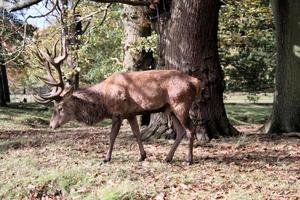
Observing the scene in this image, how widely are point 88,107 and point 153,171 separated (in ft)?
5.72

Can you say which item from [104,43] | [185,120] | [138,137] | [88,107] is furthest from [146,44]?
[104,43]

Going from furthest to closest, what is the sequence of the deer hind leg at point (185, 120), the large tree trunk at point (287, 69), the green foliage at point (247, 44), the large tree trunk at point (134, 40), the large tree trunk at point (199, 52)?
the green foliage at point (247, 44) → the large tree trunk at point (134, 40) → the large tree trunk at point (287, 69) → the large tree trunk at point (199, 52) → the deer hind leg at point (185, 120)

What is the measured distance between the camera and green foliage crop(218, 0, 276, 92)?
1802 centimetres

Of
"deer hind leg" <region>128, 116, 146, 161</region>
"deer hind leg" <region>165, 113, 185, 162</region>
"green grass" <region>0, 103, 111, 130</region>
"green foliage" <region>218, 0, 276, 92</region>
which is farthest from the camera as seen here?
"green grass" <region>0, 103, 111, 130</region>

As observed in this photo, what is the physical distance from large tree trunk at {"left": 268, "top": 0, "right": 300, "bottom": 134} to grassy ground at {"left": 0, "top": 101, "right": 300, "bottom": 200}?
96 cm

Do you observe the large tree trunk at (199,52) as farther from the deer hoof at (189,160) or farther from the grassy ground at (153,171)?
the deer hoof at (189,160)

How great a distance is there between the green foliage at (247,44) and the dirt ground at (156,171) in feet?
25.2

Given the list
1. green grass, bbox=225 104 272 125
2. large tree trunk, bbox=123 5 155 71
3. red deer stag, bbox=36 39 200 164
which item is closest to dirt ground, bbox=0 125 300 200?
red deer stag, bbox=36 39 200 164

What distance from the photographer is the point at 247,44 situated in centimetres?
2011

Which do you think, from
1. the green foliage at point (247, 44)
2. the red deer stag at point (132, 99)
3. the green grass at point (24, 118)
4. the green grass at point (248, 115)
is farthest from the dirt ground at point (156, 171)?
the green grass at point (248, 115)

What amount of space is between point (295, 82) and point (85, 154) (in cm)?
500

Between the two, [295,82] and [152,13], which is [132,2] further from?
[295,82]

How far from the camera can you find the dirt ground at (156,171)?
7312 mm

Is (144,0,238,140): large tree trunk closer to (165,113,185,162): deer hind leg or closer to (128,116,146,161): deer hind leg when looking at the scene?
(165,113,185,162): deer hind leg
